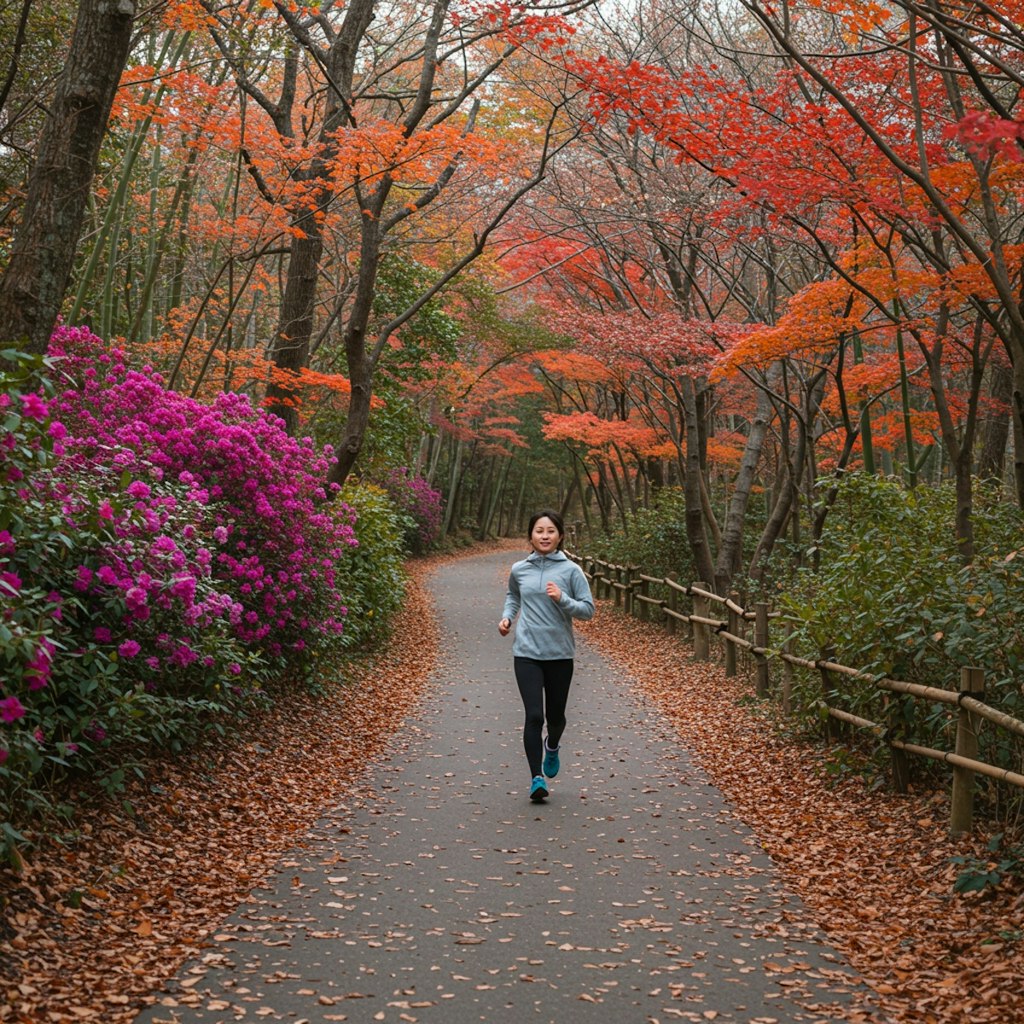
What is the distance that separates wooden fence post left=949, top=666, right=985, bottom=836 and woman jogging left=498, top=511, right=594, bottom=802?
2031 millimetres

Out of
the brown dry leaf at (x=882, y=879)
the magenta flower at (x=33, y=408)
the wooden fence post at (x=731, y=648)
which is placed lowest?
the brown dry leaf at (x=882, y=879)

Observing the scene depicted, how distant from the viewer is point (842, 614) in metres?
7.05

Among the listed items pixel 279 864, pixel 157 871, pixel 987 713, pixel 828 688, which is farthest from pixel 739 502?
pixel 157 871

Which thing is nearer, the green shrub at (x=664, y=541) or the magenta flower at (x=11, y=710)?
the magenta flower at (x=11, y=710)

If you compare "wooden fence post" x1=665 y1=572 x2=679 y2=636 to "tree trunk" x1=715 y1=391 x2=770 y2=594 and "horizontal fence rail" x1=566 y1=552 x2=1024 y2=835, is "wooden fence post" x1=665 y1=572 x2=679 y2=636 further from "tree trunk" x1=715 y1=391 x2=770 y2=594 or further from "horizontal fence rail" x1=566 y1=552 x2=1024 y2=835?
"horizontal fence rail" x1=566 y1=552 x2=1024 y2=835

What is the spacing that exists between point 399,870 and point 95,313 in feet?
40.1

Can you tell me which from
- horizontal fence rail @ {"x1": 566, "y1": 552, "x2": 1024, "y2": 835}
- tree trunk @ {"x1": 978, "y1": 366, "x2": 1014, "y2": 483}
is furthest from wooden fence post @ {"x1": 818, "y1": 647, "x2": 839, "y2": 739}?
tree trunk @ {"x1": 978, "y1": 366, "x2": 1014, "y2": 483}

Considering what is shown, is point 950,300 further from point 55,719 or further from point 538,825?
point 55,719

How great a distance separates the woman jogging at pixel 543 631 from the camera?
5.98 metres

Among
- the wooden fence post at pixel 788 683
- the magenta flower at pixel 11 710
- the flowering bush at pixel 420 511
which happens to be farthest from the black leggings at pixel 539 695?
the flowering bush at pixel 420 511

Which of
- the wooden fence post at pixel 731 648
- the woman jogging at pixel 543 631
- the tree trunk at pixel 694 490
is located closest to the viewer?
the woman jogging at pixel 543 631

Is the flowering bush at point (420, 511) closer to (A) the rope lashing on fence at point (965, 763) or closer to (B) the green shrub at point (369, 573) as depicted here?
(B) the green shrub at point (369, 573)

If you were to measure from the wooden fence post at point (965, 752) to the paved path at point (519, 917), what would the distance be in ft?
3.18

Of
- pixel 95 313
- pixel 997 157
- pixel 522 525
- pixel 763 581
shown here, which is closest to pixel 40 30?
pixel 95 313
